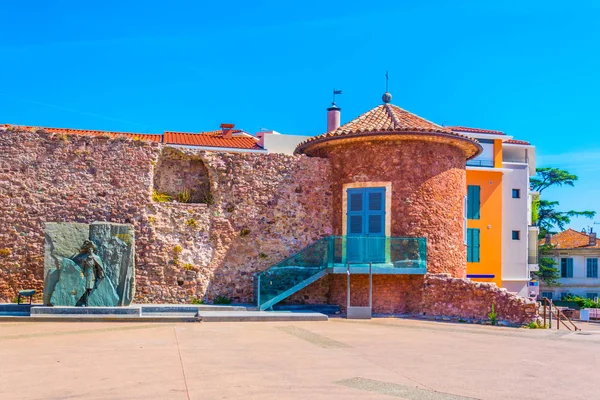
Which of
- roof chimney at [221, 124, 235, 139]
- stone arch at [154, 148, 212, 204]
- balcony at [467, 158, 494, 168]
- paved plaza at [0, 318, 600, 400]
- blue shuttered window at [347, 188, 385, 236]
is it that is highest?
roof chimney at [221, 124, 235, 139]

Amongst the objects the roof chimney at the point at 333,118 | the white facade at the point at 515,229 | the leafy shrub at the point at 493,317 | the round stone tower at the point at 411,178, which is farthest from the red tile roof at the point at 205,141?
the leafy shrub at the point at 493,317

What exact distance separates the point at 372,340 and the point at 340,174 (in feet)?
24.4

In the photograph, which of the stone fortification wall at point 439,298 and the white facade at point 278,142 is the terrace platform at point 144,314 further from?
the white facade at point 278,142

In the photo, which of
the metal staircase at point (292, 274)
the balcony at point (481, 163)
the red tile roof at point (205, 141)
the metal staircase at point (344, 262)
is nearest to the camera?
the metal staircase at point (292, 274)

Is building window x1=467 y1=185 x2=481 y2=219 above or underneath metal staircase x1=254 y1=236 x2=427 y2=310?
above

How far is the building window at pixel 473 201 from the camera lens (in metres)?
29.3

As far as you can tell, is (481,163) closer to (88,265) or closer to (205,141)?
(205,141)

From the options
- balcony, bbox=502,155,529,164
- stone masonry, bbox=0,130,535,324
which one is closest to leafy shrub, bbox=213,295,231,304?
stone masonry, bbox=0,130,535,324

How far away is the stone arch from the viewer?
60.9 feet

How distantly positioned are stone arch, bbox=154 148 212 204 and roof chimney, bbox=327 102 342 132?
31.1 ft

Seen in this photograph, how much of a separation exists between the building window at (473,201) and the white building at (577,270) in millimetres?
22898

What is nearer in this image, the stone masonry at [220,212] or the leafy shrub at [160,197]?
the stone masonry at [220,212]

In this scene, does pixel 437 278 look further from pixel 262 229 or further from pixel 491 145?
pixel 491 145

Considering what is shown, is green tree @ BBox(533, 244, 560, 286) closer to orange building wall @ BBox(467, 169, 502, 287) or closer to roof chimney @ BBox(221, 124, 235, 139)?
orange building wall @ BBox(467, 169, 502, 287)
